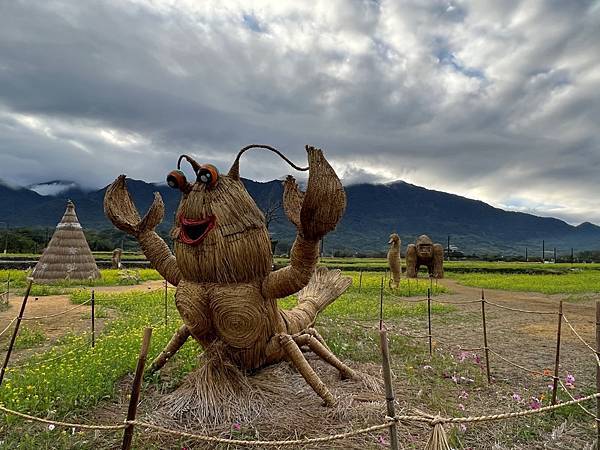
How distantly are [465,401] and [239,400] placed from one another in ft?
8.46

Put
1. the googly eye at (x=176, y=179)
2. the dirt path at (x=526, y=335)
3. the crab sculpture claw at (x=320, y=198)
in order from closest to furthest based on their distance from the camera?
the crab sculpture claw at (x=320, y=198), the googly eye at (x=176, y=179), the dirt path at (x=526, y=335)

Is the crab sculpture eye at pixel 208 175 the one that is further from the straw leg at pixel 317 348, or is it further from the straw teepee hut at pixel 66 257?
the straw teepee hut at pixel 66 257

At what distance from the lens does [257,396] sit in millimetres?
4332

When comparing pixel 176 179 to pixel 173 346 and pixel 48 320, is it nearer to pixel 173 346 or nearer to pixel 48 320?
pixel 173 346

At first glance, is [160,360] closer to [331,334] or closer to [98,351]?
[98,351]

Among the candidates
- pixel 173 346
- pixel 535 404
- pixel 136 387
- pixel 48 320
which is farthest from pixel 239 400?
pixel 48 320

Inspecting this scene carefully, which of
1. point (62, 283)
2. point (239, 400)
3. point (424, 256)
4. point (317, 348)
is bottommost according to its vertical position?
point (62, 283)

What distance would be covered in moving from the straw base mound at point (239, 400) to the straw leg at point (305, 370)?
11 centimetres

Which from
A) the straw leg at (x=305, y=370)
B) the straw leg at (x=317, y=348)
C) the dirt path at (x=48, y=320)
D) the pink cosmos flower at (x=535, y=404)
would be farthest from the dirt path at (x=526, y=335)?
the dirt path at (x=48, y=320)

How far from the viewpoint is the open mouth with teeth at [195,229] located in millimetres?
4172

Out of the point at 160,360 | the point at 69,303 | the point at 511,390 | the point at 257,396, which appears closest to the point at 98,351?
the point at 160,360

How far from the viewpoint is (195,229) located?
4.29 m

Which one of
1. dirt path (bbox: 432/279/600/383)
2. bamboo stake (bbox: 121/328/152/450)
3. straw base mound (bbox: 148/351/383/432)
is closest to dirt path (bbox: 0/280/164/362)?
straw base mound (bbox: 148/351/383/432)

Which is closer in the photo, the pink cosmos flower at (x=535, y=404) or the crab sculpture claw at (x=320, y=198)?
the crab sculpture claw at (x=320, y=198)
